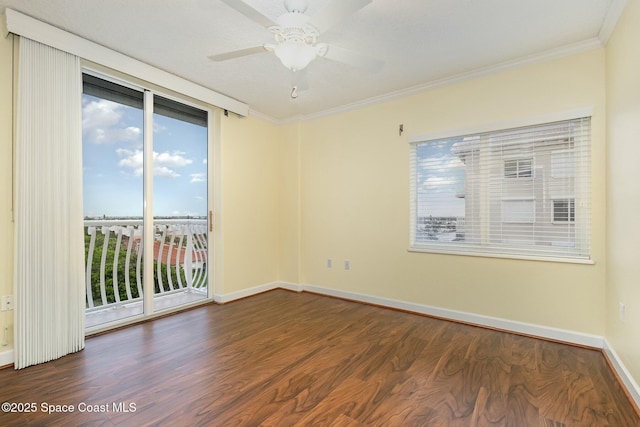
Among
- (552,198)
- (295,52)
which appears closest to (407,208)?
(552,198)

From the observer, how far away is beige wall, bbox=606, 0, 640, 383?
186 cm

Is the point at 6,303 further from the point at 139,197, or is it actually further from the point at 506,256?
the point at 506,256

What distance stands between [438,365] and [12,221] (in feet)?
11.2

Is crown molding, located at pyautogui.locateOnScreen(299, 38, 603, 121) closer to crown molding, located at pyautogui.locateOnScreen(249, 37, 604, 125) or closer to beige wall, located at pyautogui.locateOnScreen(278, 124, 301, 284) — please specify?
crown molding, located at pyautogui.locateOnScreen(249, 37, 604, 125)

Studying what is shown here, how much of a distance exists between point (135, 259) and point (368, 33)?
3.43 metres

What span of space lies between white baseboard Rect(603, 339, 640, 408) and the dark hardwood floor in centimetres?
6

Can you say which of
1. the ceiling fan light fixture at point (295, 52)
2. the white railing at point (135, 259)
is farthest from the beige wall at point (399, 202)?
the ceiling fan light fixture at point (295, 52)

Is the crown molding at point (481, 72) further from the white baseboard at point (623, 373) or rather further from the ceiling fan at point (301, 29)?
the white baseboard at point (623, 373)

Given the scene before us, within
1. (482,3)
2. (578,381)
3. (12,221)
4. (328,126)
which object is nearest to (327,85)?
(328,126)

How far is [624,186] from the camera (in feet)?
6.76

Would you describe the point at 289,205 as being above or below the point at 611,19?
below

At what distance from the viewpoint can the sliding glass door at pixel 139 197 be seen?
2939 mm

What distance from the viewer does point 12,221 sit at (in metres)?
2.26

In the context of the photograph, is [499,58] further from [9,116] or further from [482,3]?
[9,116]
